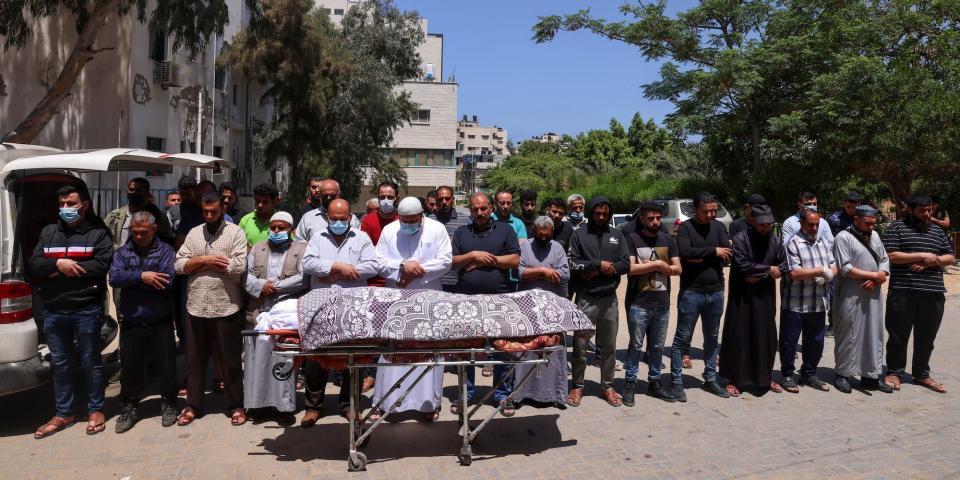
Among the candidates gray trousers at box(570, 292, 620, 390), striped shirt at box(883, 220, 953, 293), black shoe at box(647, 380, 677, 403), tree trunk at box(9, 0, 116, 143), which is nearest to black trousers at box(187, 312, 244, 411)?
gray trousers at box(570, 292, 620, 390)

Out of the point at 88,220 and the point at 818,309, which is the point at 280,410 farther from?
the point at 818,309

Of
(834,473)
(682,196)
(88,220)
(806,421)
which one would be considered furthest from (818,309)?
(682,196)

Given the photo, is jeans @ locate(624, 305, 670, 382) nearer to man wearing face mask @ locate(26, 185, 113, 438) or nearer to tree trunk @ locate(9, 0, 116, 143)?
man wearing face mask @ locate(26, 185, 113, 438)

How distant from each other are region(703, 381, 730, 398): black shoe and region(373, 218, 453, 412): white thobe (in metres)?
2.74

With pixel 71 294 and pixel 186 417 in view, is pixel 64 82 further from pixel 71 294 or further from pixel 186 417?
pixel 186 417

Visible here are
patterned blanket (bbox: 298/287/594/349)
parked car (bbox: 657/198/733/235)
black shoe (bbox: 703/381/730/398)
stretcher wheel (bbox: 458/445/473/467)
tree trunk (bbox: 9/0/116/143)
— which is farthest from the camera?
parked car (bbox: 657/198/733/235)

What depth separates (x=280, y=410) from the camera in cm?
576

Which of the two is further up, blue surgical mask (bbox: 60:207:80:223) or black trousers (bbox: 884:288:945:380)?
blue surgical mask (bbox: 60:207:80:223)

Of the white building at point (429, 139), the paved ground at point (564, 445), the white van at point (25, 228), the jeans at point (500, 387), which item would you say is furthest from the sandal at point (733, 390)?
the white building at point (429, 139)

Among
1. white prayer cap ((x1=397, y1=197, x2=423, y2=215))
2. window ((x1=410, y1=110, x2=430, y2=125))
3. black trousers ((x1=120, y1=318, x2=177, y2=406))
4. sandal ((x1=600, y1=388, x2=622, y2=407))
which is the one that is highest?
window ((x1=410, y1=110, x2=430, y2=125))

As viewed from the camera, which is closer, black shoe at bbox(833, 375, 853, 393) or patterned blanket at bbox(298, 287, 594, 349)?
patterned blanket at bbox(298, 287, 594, 349)

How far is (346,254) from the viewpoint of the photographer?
19.3 ft

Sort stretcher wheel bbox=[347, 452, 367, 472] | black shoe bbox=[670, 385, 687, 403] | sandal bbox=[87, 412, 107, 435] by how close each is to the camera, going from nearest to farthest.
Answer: stretcher wheel bbox=[347, 452, 367, 472], sandal bbox=[87, 412, 107, 435], black shoe bbox=[670, 385, 687, 403]

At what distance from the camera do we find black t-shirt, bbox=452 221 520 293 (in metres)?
6.02
